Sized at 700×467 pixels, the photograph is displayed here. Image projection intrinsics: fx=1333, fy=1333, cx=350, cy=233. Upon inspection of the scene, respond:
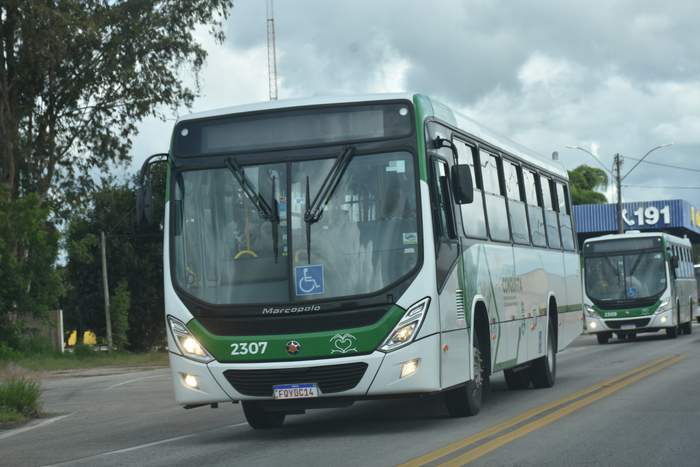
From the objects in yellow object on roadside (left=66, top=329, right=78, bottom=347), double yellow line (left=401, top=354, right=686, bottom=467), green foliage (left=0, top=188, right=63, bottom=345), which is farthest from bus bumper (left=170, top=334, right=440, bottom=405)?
yellow object on roadside (left=66, top=329, right=78, bottom=347)

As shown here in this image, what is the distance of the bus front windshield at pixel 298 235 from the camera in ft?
40.4

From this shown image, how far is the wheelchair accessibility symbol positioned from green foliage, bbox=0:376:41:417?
306 inches

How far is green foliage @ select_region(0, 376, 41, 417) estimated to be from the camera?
61.7 feet

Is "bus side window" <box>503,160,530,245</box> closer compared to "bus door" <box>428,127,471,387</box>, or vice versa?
"bus door" <box>428,127,471,387</box>

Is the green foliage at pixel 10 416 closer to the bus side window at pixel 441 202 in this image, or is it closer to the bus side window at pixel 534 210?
the bus side window at pixel 534 210

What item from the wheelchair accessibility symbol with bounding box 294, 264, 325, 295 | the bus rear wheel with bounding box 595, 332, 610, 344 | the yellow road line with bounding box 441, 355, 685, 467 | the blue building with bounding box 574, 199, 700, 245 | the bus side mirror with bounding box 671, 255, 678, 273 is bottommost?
the yellow road line with bounding box 441, 355, 685, 467

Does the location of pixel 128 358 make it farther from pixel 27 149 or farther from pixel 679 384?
pixel 679 384

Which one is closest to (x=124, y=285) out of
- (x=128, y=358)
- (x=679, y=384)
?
(x=128, y=358)

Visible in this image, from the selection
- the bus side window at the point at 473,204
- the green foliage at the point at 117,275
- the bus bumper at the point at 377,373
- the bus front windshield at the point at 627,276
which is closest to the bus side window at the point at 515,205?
the bus side window at the point at 473,204

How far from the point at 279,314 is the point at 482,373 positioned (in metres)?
3.17

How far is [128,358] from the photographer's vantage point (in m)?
48.9

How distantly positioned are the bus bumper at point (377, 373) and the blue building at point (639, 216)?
2786 inches

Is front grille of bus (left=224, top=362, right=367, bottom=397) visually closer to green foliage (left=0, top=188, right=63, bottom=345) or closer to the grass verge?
the grass verge

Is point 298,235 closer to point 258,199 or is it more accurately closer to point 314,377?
point 258,199
